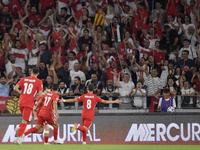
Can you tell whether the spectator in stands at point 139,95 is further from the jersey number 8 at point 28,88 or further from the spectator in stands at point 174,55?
the jersey number 8 at point 28,88

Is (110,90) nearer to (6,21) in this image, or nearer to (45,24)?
(45,24)

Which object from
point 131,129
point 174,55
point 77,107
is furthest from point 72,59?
point 174,55

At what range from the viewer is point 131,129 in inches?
409

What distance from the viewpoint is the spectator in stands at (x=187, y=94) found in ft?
32.4

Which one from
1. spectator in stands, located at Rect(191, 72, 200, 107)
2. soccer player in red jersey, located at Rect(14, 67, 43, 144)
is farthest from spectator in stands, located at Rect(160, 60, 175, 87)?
soccer player in red jersey, located at Rect(14, 67, 43, 144)

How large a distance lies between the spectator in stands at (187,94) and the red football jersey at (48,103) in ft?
12.5

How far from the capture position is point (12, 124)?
34.4ft

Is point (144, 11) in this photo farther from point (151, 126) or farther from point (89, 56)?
point (151, 126)

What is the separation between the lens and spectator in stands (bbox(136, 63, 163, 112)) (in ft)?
33.1

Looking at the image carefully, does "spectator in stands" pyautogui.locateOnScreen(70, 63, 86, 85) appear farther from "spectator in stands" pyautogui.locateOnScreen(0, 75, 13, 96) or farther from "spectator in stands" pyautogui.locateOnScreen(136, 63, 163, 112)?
"spectator in stands" pyautogui.locateOnScreen(136, 63, 163, 112)

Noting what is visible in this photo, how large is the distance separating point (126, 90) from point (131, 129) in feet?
3.88

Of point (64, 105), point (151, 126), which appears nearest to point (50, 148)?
point (64, 105)

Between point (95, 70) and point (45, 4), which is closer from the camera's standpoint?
point (95, 70)

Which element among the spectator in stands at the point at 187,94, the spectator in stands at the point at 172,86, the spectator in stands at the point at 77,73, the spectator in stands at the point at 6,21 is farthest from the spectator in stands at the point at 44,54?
the spectator in stands at the point at 187,94
